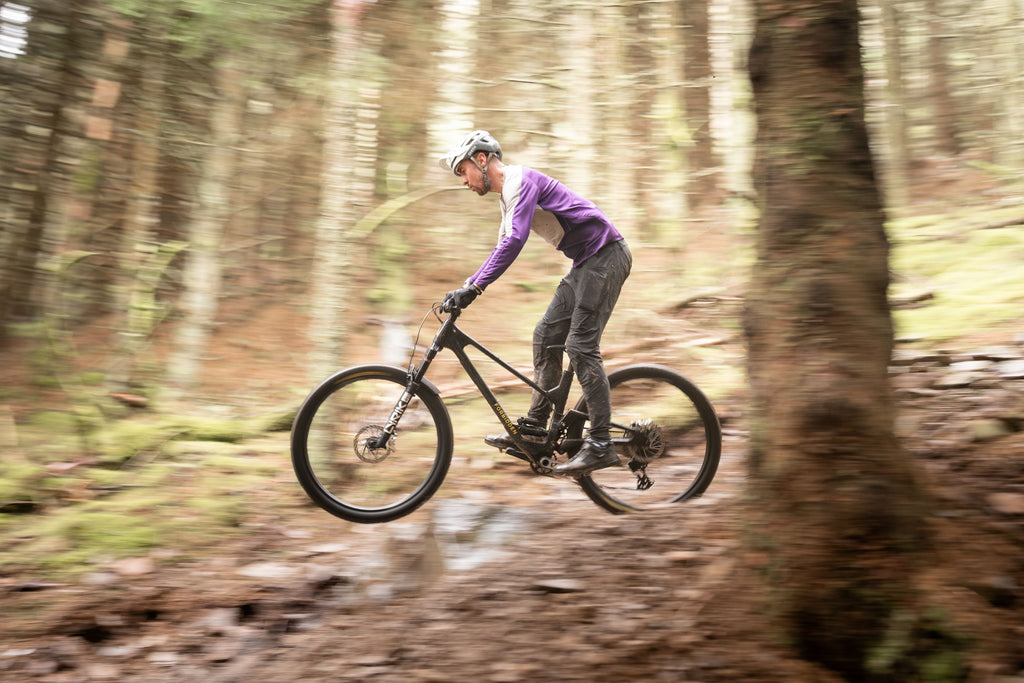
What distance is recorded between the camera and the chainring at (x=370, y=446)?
456cm

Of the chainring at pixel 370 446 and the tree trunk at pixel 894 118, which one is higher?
the tree trunk at pixel 894 118

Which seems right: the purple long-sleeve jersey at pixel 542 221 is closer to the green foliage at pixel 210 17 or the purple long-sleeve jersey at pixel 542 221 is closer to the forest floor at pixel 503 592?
the forest floor at pixel 503 592

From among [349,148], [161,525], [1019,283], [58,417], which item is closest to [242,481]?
[161,525]

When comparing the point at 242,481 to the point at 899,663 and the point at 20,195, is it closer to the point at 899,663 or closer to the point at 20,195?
the point at 20,195

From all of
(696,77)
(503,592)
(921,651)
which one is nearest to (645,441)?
(503,592)

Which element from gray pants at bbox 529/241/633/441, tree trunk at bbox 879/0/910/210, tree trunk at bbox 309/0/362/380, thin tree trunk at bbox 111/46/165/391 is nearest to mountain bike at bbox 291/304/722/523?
gray pants at bbox 529/241/633/441

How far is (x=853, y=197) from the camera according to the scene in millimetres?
3197

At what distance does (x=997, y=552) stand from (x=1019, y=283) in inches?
211

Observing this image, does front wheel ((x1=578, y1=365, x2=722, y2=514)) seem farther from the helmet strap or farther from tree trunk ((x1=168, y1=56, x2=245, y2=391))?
tree trunk ((x1=168, y1=56, x2=245, y2=391))

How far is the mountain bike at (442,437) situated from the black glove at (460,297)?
46mm

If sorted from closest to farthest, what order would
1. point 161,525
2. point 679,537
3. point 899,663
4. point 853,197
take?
point 899,663
point 853,197
point 679,537
point 161,525

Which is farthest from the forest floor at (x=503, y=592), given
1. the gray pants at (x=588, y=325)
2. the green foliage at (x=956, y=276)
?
the green foliage at (x=956, y=276)

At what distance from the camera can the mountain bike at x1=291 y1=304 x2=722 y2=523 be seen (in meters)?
4.56

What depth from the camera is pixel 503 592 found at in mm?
3857
